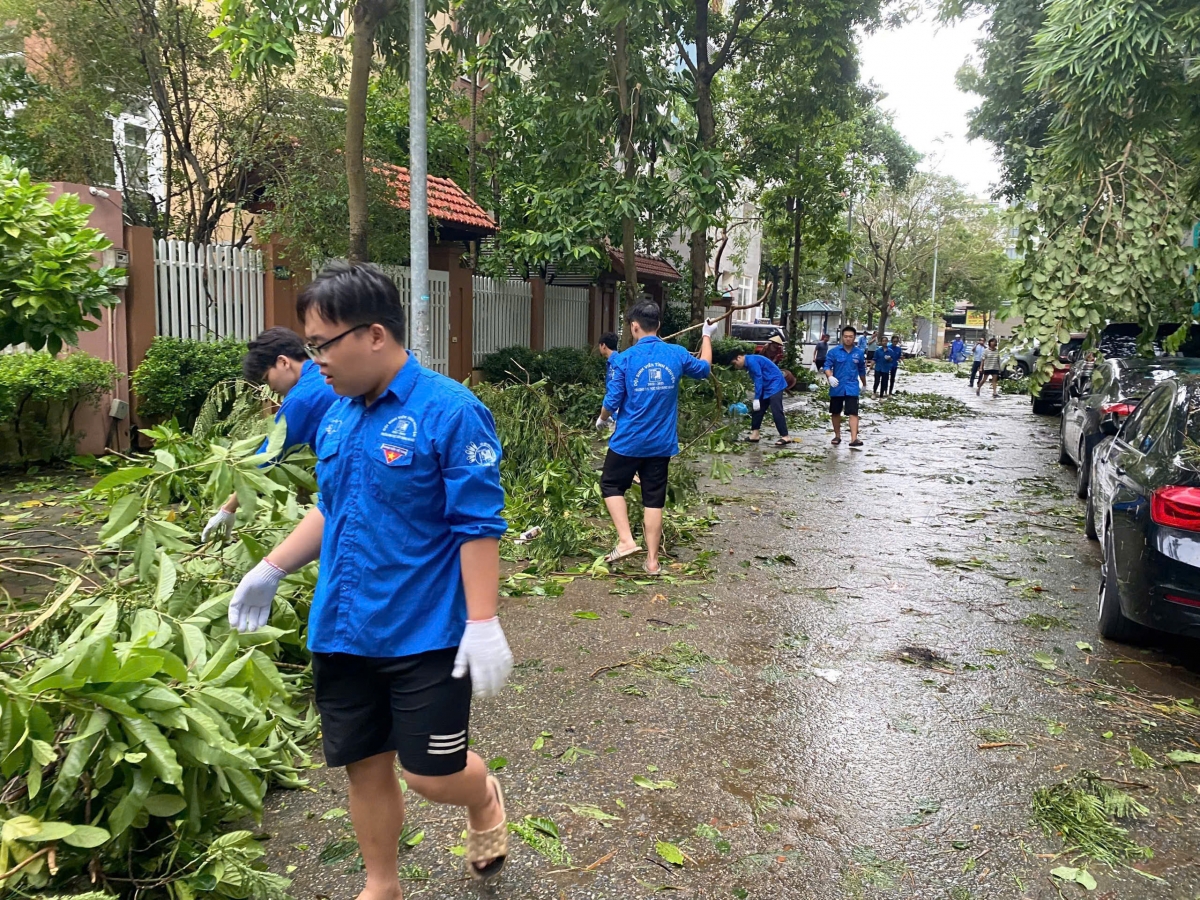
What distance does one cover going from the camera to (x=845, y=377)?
43.8 feet

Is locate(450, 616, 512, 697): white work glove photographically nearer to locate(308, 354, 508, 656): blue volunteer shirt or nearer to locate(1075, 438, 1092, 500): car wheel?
locate(308, 354, 508, 656): blue volunteer shirt

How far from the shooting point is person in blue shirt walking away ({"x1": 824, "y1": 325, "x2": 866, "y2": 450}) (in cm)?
1317

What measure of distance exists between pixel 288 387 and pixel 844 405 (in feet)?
35.8

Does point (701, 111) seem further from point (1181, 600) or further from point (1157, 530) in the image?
point (1181, 600)

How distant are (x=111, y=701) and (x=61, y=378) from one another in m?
7.30

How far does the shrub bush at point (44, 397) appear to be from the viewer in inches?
326

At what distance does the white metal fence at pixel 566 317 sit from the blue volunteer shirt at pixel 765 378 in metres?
5.41

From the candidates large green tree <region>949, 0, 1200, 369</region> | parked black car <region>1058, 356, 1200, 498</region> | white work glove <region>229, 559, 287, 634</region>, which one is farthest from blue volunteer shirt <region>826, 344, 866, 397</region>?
white work glove <region>229, 559, 287, 634</region>

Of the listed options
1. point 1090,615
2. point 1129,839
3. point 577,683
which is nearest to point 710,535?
point 1090,615

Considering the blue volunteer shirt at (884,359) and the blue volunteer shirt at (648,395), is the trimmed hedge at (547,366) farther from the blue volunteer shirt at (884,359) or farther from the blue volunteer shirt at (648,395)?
the blue volunteer shirt at (884,359)

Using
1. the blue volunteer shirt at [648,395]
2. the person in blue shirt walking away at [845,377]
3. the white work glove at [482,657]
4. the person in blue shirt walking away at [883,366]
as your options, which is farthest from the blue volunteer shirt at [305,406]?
the person in blue shirt walking away at [883,366]

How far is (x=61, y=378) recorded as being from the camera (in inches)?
336

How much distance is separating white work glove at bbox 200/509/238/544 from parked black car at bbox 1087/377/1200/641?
175 inches

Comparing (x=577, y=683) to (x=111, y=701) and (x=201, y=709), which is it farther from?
(x=111, y=701)
